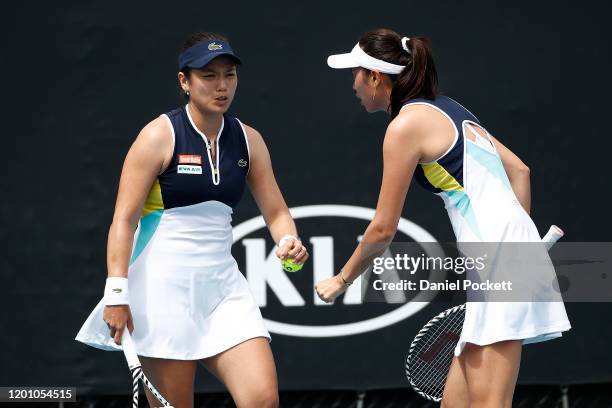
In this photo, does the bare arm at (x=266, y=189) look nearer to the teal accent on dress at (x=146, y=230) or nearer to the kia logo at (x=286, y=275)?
the teal accent on dress at (x=146, y=230)

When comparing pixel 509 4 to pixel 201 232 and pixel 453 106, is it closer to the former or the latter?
pixel 453 106

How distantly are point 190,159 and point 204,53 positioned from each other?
1.12 ft

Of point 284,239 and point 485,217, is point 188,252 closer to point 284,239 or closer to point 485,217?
point 284,239

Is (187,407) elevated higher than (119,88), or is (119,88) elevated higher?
(119,88)

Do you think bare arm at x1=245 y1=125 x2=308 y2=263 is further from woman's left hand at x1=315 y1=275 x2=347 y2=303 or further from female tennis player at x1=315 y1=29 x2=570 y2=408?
female tennis player at x1=315 y1=29 x2=570 y2=408

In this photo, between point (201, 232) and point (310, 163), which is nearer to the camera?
point (201, 232)

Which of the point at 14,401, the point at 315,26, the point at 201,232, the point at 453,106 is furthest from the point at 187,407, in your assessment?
the point at 315,26

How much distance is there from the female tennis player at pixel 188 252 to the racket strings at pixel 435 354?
585mm

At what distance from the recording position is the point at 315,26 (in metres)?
5.13

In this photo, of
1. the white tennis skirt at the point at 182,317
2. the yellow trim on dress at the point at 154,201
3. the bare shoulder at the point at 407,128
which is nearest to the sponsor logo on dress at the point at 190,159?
the yellow trim on dress at the point at 154,201

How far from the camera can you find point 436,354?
13.2ft

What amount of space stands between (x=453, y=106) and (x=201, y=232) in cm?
91
